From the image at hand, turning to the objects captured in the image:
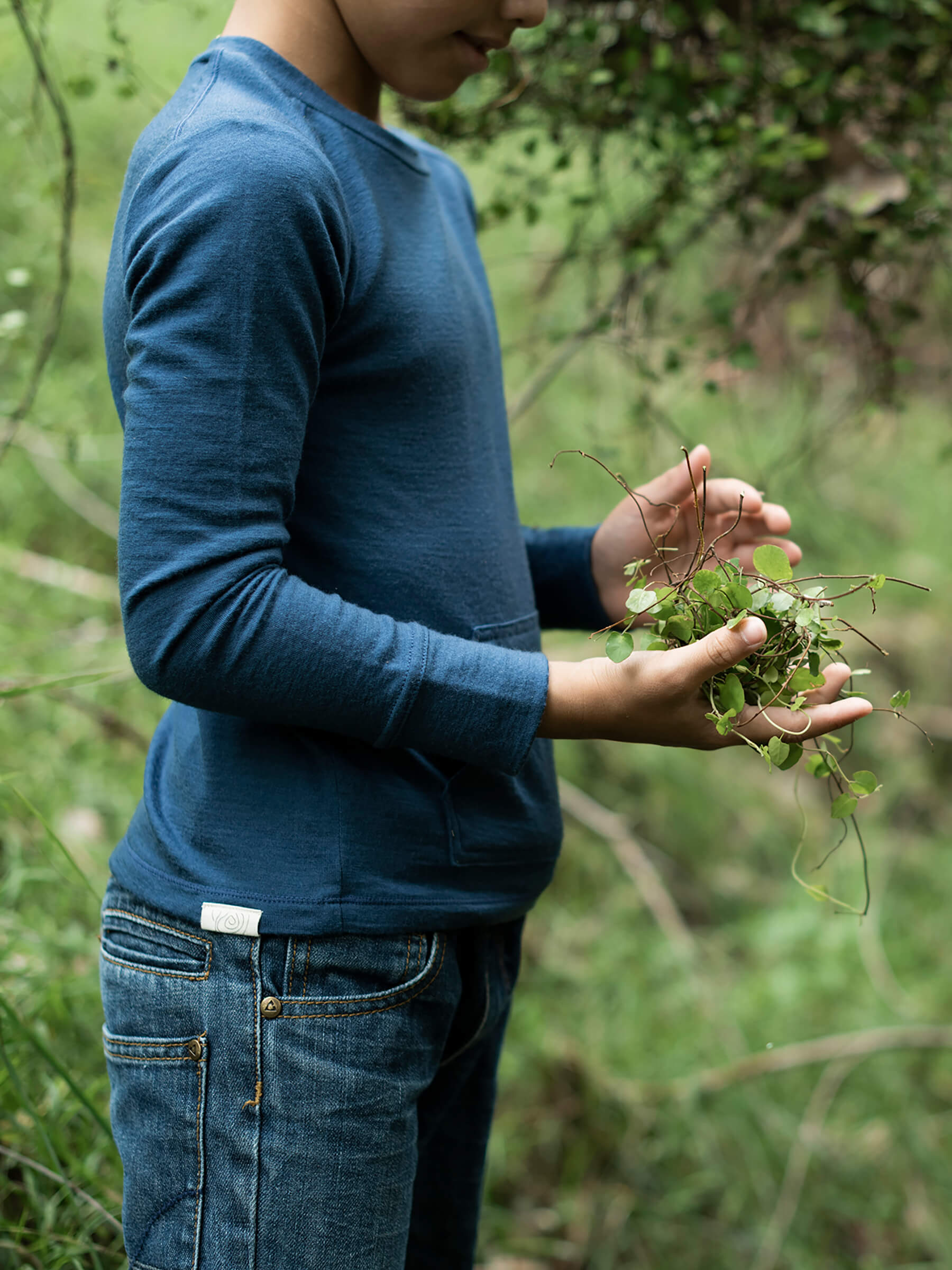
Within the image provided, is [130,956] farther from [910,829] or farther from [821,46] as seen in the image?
[910,829]

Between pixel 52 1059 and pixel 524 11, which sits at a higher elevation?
pixel 524 11

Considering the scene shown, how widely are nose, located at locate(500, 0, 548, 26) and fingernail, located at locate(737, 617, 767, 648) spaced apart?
1.94ft

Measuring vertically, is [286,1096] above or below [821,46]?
below

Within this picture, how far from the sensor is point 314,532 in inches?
36.5

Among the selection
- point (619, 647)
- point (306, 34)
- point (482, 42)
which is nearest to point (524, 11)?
point (482, 42)

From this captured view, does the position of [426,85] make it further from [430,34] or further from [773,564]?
[773,564]

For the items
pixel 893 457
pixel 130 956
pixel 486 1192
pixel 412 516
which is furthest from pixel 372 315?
pixel 893 457

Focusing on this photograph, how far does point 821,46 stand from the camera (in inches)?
62.9

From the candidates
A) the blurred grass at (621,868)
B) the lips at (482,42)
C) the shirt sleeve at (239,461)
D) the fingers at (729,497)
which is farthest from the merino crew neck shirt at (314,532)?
the blurred grass at (621,868)

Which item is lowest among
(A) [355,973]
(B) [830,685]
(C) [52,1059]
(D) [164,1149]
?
(C) [52,1059]

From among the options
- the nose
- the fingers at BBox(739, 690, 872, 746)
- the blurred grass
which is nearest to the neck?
the nose

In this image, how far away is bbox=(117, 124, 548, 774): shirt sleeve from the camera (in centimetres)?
76

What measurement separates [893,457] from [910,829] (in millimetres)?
1463

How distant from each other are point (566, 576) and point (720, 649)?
0.48 m
